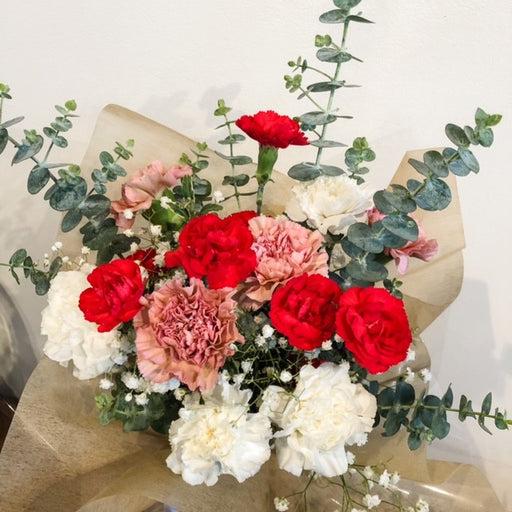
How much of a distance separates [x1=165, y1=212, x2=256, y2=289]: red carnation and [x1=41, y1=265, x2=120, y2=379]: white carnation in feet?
0.53

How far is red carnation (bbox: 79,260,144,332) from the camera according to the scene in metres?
0.57

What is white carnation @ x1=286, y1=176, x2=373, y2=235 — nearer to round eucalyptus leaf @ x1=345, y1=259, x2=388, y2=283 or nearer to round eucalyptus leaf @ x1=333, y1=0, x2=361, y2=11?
round eucalyptus leaf @ x1=345, y1=259, x2=388, y2=283

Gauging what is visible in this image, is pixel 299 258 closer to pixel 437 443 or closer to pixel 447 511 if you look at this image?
pixel 447 511

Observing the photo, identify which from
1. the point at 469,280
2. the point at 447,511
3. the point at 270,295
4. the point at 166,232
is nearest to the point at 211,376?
the point at 270,295

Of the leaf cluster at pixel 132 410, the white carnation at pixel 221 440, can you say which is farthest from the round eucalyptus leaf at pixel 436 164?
the leaf cluster at pixel 132 410

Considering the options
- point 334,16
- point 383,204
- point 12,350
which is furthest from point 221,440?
point 12,350

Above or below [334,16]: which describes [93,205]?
below

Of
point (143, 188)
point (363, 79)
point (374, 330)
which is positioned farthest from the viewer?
point (363, 79)

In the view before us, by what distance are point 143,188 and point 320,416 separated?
392 mm

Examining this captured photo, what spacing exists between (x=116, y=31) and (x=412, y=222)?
738mm

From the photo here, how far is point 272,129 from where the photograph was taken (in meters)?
0.69

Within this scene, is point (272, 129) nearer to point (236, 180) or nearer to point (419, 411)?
point (236, 180)

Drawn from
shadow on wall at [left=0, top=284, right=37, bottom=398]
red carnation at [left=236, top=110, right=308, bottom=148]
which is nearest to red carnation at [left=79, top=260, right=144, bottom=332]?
red carnation at [left=236, top=110, right=308, bottom=148]

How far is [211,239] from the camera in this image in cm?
57
